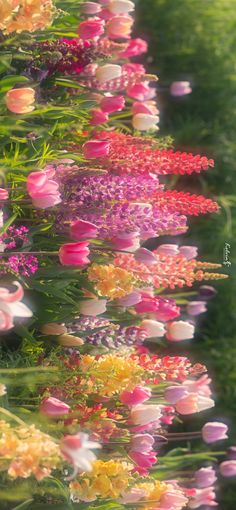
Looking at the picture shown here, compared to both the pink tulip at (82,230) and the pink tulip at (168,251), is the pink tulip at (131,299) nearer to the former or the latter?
the pink tulip at (168,251)

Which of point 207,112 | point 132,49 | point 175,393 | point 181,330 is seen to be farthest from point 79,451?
point 207,112

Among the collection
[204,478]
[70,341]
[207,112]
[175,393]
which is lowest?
[204,478]

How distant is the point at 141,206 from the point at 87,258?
150 mm

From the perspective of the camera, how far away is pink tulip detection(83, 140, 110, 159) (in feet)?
4.55

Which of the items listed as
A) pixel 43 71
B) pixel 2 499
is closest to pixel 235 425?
pixel 2 499

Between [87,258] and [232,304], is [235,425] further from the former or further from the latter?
[87,258]

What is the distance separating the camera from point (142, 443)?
1436 mm

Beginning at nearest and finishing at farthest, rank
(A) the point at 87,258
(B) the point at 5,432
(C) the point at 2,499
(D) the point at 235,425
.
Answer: (B) the point at 5,432 < (C) the point at 2,499 < (A) the point at 87,258 < (D) the point at 235,425

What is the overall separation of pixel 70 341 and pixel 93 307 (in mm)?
89

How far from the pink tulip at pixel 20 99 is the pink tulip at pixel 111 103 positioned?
0.29 metres

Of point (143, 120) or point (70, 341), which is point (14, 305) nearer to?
point (70, 341)

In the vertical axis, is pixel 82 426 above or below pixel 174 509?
above

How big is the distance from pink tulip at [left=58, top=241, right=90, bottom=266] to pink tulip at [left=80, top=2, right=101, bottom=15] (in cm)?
59

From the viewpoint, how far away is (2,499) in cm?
128
